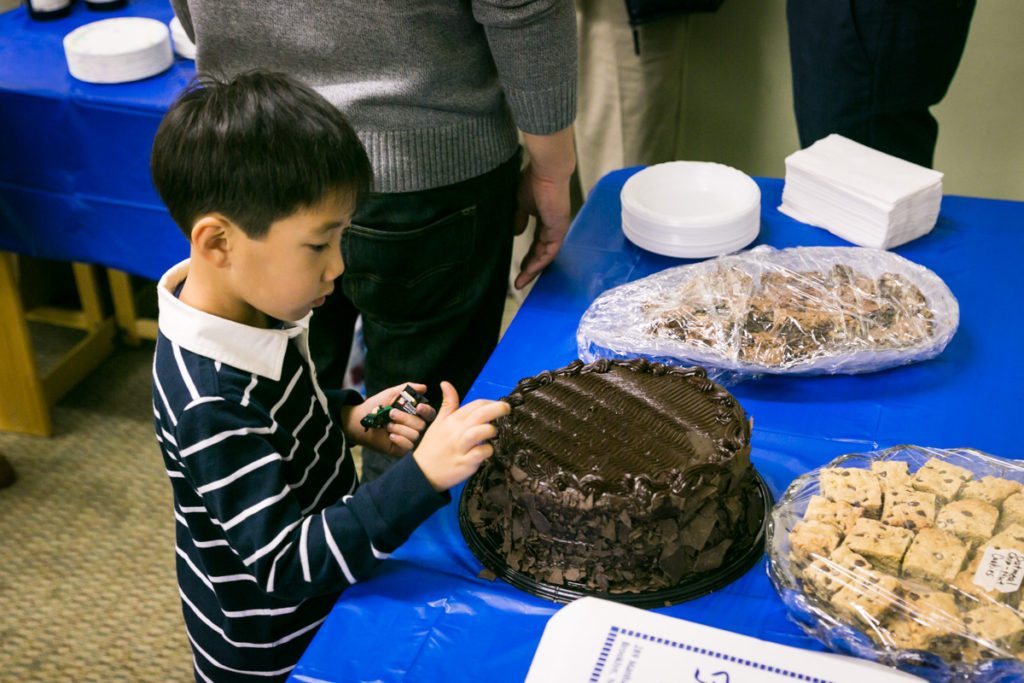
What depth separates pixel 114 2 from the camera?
2705mm

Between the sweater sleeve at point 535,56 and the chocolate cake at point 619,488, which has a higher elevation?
the sweater sleeve at point 535,56

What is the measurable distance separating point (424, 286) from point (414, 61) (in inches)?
13.7

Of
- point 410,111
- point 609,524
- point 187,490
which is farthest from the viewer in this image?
point 410,111

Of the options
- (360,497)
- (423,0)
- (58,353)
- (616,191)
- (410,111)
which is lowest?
(58,353)

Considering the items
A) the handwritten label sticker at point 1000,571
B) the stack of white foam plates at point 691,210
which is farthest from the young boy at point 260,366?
the stack of white foam plates at point 691,210

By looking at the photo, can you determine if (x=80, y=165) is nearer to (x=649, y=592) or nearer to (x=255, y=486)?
(x=255, y=486)

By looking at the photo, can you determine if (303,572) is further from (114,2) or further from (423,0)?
(114,2)

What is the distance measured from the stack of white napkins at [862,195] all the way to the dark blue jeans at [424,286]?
48 cm

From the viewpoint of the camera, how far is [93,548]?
2363 mm

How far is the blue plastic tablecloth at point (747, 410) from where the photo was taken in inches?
40.8

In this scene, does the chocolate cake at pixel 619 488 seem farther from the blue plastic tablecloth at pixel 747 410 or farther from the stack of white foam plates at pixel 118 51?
the stack of white foam plates at pixel 118 51

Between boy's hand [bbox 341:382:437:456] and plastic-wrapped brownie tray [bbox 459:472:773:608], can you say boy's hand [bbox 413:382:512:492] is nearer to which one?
plastic-wrapped brownie tray [bbox 459:472:773:608]

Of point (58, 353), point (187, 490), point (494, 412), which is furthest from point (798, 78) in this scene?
point (58, 353)

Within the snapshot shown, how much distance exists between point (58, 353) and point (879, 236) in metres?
2.34
